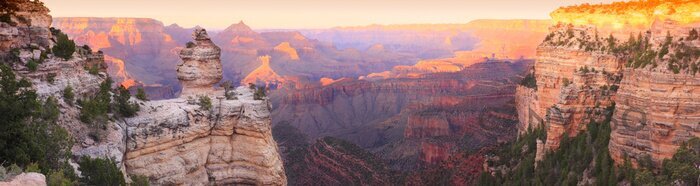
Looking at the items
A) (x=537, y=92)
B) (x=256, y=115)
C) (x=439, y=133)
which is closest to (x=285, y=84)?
(x=439, y=133)

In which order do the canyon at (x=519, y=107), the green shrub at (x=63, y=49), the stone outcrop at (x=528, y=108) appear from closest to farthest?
1. the canyon at (x=519, y=107)
2. the green shrub at (x=63, y=49)
3. the stone outcrop at (x=528, y=108)

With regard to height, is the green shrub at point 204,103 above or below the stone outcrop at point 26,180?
below

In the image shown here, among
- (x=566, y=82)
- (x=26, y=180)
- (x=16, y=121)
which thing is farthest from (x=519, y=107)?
(x=26, y=180)

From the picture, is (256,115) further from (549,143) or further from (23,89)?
(549,143)

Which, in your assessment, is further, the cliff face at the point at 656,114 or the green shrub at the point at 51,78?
the cliff face at the point at 656,114

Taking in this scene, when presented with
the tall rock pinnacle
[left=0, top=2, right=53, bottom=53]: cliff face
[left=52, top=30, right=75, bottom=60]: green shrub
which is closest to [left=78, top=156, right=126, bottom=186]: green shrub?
[left=52, top=30, right=75, bottom=60]: green shrub

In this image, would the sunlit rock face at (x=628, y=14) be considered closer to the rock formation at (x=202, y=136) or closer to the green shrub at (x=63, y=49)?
the rock formation at (x=202, y=136)

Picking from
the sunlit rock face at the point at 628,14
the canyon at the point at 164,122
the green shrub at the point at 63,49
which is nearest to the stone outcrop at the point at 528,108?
the sunlit rock face at the point at 628,14
